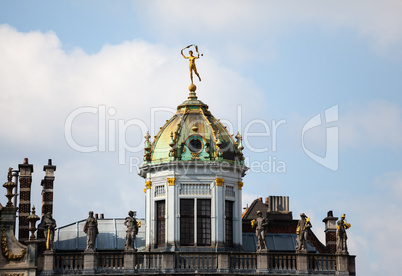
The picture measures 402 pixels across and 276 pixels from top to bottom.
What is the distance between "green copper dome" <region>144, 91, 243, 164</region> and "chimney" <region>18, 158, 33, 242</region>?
7.04 m

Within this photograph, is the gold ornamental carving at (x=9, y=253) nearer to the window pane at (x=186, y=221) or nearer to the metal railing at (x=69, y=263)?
the metal railing at (x=69, y=263)

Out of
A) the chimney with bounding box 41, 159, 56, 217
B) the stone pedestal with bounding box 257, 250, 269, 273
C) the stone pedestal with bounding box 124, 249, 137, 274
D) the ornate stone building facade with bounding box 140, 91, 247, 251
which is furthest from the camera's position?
the chimney with bounding box 41, 159, 56, 217

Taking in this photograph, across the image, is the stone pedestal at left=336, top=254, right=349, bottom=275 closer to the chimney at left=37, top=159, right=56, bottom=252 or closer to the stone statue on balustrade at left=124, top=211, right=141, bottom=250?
the stone statue on balustrade at left=124, top=211, right=141, bottom=250

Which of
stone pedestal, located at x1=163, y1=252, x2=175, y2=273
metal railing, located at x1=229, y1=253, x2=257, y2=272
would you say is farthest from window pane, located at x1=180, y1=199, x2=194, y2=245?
metal railing, located at x1=229, y1=253, x2=257, y2=272

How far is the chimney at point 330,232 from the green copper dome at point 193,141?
7.88 m

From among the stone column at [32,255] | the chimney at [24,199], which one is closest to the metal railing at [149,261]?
the stone column at [32,255]

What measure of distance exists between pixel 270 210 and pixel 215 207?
1329cm

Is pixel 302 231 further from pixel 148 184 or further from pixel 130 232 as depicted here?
pixel 130 232

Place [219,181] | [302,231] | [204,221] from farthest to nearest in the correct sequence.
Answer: [219,181]
[204,221]
[302,231]

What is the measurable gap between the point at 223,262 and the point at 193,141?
→ 24.8ft

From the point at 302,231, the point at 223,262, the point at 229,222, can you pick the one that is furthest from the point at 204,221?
the point at 302,231

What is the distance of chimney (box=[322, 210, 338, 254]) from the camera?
245ft

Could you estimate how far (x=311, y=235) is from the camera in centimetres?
7856

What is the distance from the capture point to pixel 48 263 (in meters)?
66.0
